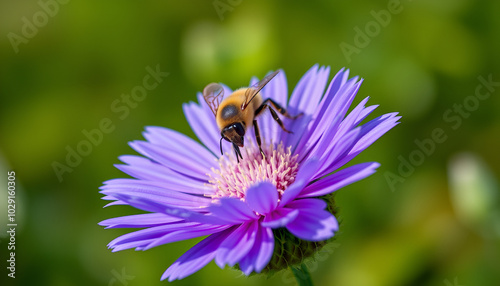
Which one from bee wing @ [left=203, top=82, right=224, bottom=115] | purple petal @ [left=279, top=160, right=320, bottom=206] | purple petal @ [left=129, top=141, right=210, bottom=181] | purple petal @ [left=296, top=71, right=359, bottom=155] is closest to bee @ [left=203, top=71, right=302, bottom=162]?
bee wing @ [left=203, top=82, right=224, bottom=115]

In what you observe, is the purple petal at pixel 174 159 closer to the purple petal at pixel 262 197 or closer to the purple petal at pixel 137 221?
the purple petal at pixel 137 221

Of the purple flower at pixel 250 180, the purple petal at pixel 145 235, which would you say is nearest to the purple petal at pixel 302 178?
the purple flower at pixel 250 180

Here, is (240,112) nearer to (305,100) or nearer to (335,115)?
(305,100)

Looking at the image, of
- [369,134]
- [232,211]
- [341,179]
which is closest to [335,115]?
[369,134]

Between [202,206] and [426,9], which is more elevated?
[426,9]

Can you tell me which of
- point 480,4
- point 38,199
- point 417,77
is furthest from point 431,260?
point 38,199

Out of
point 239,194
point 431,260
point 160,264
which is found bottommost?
point 431,260

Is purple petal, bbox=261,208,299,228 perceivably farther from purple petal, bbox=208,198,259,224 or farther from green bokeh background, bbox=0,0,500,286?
green bokeh background, bbox=0,0,500,286

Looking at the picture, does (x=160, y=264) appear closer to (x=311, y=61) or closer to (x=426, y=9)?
(x=311, y=61)
